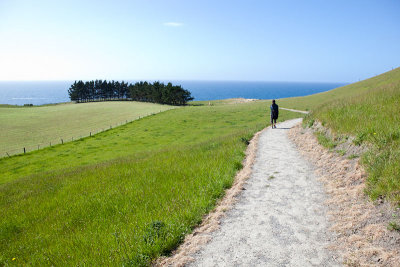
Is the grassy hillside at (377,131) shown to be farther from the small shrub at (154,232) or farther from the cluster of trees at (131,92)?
the cluster of trees at (131,92)

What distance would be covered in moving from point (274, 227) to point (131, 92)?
140784 mm

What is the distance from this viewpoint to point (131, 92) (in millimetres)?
137000

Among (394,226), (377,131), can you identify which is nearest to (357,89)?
(377,131)

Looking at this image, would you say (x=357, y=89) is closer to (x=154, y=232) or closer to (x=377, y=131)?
(x=377, y=131)

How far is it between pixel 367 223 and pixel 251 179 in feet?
15.5

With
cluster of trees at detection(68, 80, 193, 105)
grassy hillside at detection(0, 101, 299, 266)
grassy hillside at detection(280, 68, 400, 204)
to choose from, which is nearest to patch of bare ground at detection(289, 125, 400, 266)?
grassy hillside at detection(280, 68, 400, 204)

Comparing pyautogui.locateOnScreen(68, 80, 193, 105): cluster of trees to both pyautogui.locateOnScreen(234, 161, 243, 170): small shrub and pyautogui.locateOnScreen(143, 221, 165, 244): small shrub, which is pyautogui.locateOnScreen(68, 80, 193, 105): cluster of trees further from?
pyautogui.locateOnScreen(143, 221, 165, 244): small shrub

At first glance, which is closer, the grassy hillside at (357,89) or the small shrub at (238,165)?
the small shrub at (238,165)

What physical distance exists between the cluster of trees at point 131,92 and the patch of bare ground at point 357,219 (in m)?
105

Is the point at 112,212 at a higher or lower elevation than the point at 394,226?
lower

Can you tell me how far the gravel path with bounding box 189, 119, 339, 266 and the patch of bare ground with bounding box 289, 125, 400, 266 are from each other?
343 millimetres

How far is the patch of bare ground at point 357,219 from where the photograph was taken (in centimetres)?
468

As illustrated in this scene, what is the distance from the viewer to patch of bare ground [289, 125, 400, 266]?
184 inches

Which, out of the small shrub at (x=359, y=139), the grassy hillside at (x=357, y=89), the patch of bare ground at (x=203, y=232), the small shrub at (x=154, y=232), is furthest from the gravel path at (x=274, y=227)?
the grassy hillside at (x=357, y=89)
